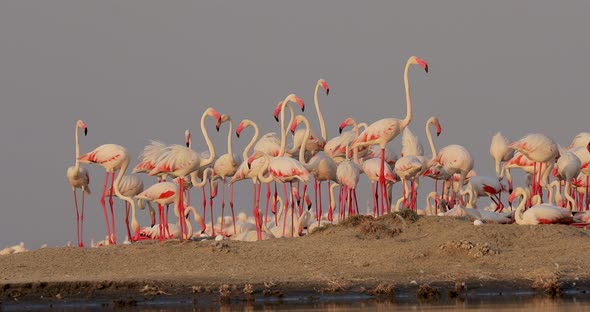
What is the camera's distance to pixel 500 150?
2655cm

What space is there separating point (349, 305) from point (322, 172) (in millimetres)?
9022

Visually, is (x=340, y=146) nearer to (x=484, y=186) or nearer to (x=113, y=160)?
(x=484, y=186)

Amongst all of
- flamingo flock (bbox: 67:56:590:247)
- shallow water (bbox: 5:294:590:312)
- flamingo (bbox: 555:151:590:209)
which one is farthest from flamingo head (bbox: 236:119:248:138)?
shallow water (bbox: 5:294:590:312)

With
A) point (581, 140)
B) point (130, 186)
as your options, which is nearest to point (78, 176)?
point (130, 186)

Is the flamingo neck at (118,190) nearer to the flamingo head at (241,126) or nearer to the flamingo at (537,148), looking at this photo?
the flamingo head at (241,126)

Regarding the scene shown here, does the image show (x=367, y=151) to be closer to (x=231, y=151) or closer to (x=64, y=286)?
(x=231, y=151)

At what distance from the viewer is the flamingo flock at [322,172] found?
22.0 metres

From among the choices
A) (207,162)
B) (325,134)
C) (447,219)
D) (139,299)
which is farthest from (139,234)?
(139,299)

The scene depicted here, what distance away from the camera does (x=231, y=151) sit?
25578 mm

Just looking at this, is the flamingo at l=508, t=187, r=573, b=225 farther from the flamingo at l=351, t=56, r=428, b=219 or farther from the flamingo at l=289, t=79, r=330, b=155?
the flamingo at l=289, t=79, r=330, b=155

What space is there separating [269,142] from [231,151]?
77cm

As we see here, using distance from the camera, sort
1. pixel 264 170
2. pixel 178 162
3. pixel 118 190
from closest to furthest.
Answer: pixel 178 162, pixel 264 170, pixel 118 190

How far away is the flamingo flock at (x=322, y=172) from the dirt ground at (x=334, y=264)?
167cm

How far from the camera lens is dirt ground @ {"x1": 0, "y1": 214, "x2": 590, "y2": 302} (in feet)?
53.2
